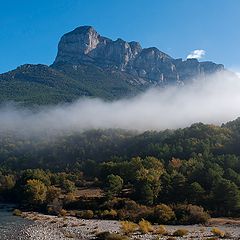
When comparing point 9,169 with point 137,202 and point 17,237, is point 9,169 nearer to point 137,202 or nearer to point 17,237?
point 137,202

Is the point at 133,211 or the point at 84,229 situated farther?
the point at 133,211

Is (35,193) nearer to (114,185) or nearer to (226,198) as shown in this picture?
(114,185)

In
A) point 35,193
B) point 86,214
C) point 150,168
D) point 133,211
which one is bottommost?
point 86,214

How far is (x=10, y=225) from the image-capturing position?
69500mm

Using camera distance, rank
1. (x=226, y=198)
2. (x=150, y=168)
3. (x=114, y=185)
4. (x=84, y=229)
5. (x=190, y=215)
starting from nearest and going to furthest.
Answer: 1. (x=84, y=229)
2. (x=190, y=215)
3. (x=226, y=198)
4. (x=114, y=185)
5. (x=150, y=168)

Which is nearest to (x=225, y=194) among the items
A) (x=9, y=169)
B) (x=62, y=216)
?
(x=62, y=216)

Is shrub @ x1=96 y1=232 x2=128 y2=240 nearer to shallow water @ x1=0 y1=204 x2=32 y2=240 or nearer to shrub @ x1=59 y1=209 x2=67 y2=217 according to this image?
shallow water @ x1=0 y1=204 x2=32 y2=240

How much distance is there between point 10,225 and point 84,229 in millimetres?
13310

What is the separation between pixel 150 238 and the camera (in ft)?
177

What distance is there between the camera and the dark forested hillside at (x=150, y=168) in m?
84.8

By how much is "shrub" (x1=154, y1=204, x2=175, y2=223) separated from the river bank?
18.0ft

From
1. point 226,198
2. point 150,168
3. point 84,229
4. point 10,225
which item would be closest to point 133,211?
point 84,229

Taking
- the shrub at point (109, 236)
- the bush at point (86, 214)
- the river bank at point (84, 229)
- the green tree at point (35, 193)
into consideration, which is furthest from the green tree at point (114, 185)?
the shrub at point (109, 236)

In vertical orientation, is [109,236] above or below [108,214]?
above
